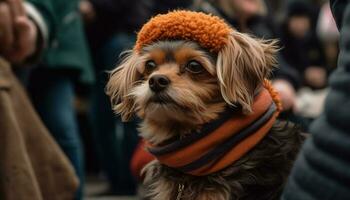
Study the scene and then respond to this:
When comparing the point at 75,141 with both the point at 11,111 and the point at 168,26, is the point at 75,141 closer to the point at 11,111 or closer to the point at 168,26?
the point at 11,111

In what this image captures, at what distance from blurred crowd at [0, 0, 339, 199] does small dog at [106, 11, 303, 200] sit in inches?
25.5

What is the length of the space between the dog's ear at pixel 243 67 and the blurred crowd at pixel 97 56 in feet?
2.19

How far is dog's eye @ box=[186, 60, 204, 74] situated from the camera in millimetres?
2160

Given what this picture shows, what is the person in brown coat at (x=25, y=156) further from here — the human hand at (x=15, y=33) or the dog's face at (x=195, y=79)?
the dog's face at (x=195, y=79)

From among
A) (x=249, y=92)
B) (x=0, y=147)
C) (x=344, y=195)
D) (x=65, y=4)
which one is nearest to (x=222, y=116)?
(x=249, y=92)

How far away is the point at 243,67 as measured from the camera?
2199 millimetres

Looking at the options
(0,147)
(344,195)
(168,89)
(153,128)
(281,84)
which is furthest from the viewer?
(281,84)

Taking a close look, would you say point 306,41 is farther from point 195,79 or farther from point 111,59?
point 195,79

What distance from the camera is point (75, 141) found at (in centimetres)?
374

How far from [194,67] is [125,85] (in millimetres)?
284

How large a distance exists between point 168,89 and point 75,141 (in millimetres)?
1711

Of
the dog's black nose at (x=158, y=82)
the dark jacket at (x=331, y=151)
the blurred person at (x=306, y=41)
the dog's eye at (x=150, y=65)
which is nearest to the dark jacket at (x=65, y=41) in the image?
the dog's eye at (x=150, y=65)

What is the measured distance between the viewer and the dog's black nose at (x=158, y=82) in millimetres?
2115

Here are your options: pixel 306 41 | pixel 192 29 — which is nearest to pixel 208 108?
pixel 192 29
